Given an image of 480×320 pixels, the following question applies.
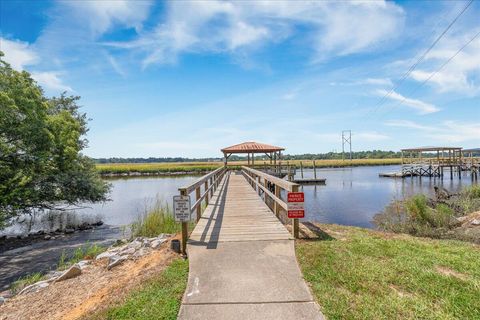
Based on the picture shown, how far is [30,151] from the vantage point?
473 inches

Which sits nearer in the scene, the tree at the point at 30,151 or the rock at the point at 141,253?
the rock at the point at 141,253

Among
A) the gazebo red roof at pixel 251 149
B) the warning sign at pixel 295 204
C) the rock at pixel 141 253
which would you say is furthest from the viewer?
the gazebo red roof at pixel 251 149

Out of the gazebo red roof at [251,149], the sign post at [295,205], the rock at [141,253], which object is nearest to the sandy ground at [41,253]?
the rock at [141,253]

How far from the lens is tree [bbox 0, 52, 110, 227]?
10.9 meters

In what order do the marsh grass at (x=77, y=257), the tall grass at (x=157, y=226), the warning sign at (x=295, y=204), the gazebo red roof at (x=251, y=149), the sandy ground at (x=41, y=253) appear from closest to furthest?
the warning sign at (x=295, y=204) → the marsh grass at (x=77, y=257) → the sandy ground at (x=41, y=253) → the tall grass at (x=157, y=226) → the gazebo red roof at (x=251, y=149)

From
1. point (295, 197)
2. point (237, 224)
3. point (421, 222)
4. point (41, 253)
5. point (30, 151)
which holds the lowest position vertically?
point (41, 253)

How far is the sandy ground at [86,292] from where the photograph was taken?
12.0 feet

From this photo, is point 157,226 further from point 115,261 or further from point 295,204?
point 295,204

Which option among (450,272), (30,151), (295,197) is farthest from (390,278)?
(30,151)

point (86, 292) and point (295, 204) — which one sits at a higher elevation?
point (295, 204)

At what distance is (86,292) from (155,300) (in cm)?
160

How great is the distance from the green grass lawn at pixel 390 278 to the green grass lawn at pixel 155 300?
68.8 inches

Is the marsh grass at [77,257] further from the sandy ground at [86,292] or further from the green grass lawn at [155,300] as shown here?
the green grass lawn at [155,300]

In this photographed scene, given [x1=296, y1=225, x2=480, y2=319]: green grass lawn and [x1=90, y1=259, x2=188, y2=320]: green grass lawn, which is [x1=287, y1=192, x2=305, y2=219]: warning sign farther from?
[x1=90, y1=259, x2=188, y2=320]: green grass lawn
